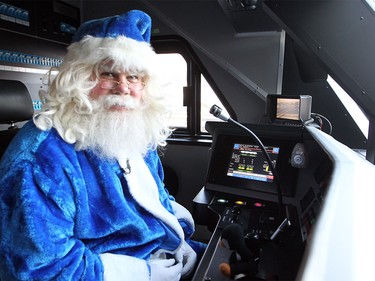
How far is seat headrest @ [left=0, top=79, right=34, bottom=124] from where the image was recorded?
1.62m

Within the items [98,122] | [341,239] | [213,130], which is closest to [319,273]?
[341,239]

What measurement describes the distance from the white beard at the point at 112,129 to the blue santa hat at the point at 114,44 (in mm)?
158

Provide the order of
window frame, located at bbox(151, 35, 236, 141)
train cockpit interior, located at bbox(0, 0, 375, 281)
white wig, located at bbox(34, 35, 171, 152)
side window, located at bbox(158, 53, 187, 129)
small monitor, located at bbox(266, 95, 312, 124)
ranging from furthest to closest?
side window, located at bbox(158, 53, 187, 129) < window frame, located at bbox(151, 35, 236, 141) < small monitor, located at bbox(266, 95, 312, 124) < white wig, located at bbox(34, 35, 171, 152) < train cockpit interior, located at bbox(0, 0, 375, 281)

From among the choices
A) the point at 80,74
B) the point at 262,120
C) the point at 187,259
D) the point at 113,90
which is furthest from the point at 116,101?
the point at 262,120

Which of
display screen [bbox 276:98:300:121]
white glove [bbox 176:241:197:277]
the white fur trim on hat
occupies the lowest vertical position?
white glove [bbox 176:241:197:277]

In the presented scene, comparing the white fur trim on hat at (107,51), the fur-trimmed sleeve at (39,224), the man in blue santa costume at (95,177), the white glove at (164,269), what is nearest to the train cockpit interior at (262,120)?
the white glove at (164,269)

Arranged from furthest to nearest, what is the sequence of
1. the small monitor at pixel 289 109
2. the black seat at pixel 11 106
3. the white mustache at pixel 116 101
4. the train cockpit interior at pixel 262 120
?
the black seat at pixel 11 106 < the small monitor at pixel 289 109 < the white mustache at pixel 116 101 < the train cockpit interior at pixel 262 120

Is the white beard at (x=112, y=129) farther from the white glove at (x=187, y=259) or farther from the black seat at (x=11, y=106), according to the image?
the black seat at (x=11, y=106)

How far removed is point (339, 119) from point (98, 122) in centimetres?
199

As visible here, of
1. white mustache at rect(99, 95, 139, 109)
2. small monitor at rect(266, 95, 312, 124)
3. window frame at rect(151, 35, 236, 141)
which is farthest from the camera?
window frame at rect(151, 35, 236, 141)

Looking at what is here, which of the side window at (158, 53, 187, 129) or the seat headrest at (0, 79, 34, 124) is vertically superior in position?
the side window at (158, 53, 187, 129)

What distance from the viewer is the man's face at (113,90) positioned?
46.5 inches

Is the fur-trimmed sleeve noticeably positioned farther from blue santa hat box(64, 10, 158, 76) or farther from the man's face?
blue santa hat box(64, 10, 158, 76)

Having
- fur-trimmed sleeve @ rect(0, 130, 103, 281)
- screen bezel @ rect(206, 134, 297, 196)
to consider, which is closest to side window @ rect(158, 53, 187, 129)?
screen bezel @ rect(206, 134, 297, 196)
